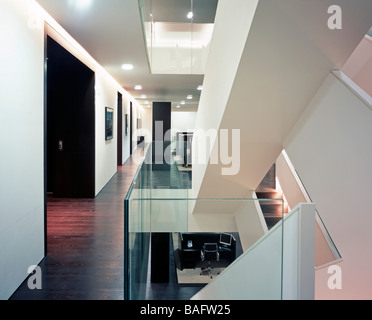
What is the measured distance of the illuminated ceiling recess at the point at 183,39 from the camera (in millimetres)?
6194

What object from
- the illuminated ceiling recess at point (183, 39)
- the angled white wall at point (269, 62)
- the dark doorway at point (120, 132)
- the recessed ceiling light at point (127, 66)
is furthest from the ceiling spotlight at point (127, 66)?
the dark doorway at point (120, 132)

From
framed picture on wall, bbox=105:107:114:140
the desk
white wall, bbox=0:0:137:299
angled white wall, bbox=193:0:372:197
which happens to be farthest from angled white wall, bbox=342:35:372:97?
framed picture on wall, bbox=105:107:114:140

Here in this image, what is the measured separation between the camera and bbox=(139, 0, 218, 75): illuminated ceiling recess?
619cm

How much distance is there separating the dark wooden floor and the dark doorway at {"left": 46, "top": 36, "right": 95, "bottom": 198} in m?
0.39

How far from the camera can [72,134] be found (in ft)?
18.9

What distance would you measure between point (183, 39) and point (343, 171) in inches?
195

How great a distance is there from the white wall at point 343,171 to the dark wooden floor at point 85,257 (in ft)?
4.26

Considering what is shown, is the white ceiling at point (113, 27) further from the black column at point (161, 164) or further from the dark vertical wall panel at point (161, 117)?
the dark vertical wall panel at point (161, 117)

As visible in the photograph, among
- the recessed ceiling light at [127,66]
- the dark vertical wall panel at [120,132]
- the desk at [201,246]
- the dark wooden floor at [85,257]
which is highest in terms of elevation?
the recessed ceiling light at [127,66]

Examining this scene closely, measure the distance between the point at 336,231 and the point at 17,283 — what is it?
266cm

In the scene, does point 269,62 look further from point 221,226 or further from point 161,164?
point 161,164

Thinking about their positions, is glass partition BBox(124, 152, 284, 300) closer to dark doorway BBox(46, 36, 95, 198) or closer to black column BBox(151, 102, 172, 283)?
black column BBox(151, 102, 172, 283)

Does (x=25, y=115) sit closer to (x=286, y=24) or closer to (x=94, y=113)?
(x=286, y=24)

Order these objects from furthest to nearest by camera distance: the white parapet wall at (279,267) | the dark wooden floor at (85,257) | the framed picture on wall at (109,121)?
1. the framed picture on wall at (109,121)
2. the dark wooden floor at (85,257)
3. the white parapet wall at (279,267)
